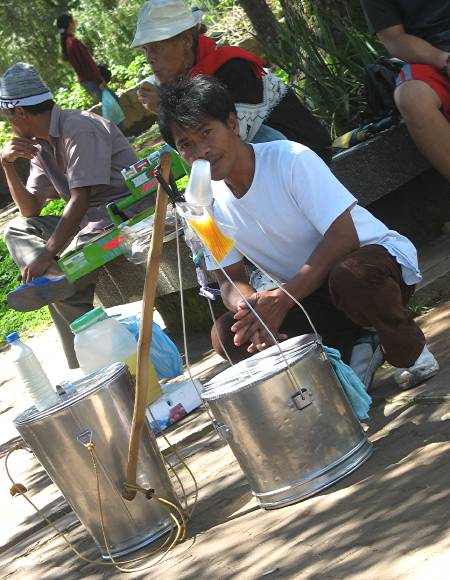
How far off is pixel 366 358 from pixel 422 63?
1.73 meters

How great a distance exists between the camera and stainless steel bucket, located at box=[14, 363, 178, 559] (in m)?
3.41

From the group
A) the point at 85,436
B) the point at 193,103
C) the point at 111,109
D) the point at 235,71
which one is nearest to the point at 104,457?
the point at 85,436

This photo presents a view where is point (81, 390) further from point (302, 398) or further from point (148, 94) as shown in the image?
point (148, 94)

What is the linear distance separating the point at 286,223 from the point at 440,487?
1322mm

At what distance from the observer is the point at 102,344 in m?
4.75

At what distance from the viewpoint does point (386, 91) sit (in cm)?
533

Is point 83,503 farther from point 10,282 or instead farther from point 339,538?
point 10,282

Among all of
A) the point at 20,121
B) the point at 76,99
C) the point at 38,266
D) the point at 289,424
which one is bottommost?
the point at 289,424

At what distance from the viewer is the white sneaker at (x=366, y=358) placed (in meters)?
3.98

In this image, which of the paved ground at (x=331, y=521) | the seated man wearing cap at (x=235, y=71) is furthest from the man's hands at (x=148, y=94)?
the paved ground at (x=331, y=521)

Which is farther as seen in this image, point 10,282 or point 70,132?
point 10,282

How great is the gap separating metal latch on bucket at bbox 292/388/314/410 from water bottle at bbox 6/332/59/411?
86cm

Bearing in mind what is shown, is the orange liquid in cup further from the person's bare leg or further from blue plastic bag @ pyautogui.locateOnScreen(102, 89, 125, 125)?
blue plastic bag @ pyautogui.locateOnScreen(102, 89, 125, 125)

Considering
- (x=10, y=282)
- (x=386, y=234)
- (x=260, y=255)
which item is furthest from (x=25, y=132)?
(x=10, y=282)
